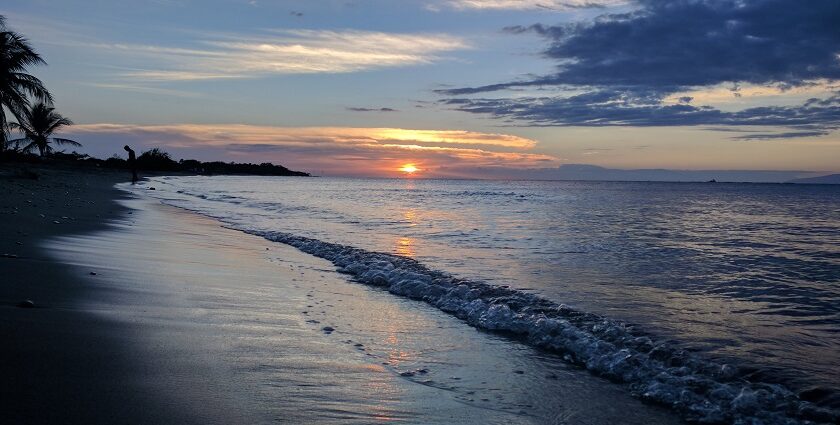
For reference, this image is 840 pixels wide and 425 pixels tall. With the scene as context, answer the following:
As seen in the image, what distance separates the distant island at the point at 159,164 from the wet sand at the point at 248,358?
51.2 meters

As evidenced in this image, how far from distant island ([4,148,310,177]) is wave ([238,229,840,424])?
52.5 m

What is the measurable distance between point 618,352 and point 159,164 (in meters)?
118

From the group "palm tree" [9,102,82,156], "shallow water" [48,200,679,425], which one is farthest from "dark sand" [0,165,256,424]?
"palm tree" [9,102,82,156]

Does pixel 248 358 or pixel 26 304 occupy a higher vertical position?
pixel 26 304

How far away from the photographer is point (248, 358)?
4.89 m

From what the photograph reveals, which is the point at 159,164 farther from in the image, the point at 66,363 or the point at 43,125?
the point at 66,363

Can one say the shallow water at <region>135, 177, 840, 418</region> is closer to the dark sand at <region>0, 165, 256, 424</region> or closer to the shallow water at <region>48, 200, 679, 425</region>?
the shallow water at <region>48, 200, 679, 425</region>

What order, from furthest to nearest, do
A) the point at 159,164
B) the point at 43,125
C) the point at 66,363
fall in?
1. the point at 159,164
2. the point at 43,125
3. the point at 66,363

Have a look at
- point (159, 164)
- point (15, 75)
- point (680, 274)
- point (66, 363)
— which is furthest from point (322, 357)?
point (159, 164)

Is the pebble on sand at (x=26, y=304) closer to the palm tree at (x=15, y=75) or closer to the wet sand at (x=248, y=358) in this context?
the wet sand at (x=248, y=358)

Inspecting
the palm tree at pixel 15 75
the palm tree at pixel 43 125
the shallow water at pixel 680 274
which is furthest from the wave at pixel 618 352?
the palm tree at pixel 43 125

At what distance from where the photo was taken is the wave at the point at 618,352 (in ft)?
15.4

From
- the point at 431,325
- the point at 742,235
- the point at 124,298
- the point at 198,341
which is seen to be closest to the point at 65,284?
the point at 124,298

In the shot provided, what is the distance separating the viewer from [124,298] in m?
6.68
